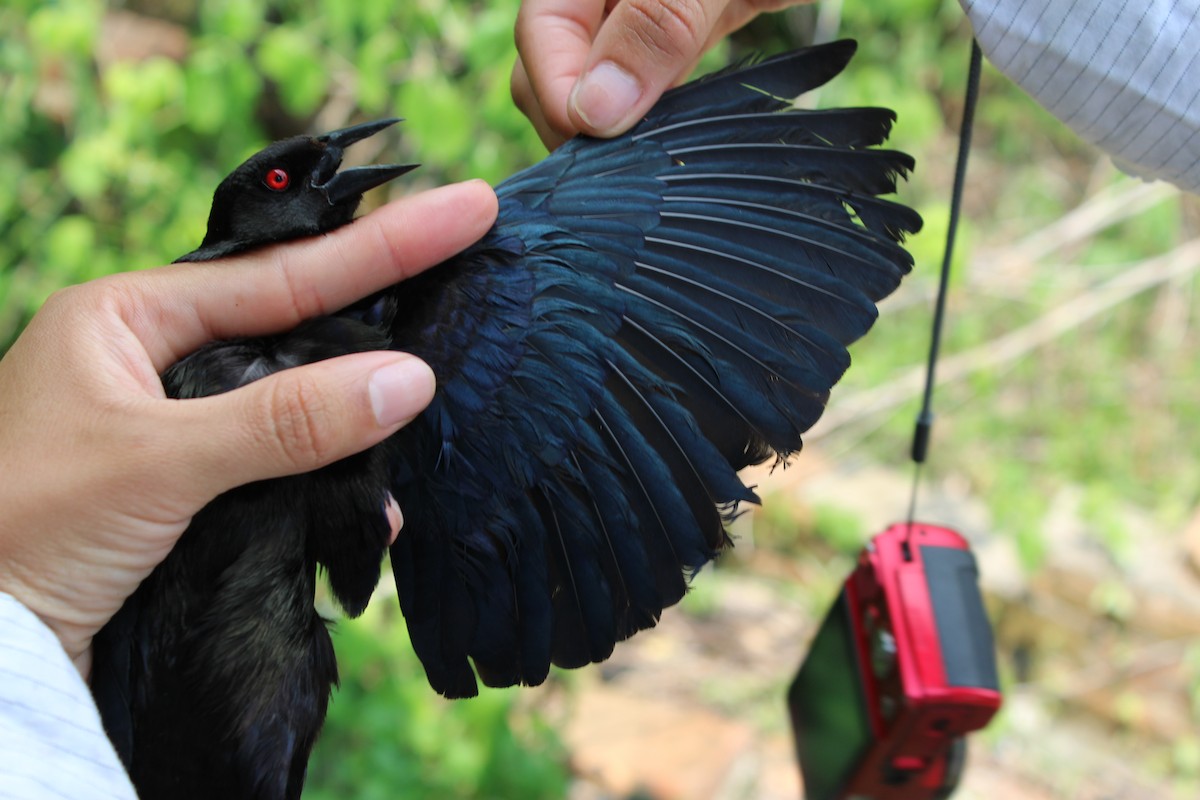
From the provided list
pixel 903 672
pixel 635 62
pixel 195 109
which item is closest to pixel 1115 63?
pixel 635 62

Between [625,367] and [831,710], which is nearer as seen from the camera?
[625,367]

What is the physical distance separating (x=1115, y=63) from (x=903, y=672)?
842mm

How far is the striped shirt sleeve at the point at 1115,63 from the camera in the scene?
4.20 feet

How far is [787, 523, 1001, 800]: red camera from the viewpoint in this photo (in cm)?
141

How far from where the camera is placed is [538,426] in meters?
1.36

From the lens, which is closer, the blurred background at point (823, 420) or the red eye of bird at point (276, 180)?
the red eye of bird at point (276, 180)

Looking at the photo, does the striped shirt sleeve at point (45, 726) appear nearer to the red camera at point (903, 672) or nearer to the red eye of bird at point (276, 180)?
the red eye of bird at point (276, 180)

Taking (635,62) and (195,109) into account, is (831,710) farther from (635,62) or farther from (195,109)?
(195,109)

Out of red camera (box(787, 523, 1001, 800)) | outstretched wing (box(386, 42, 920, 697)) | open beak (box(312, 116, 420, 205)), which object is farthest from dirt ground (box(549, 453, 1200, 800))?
open beak (box(312, 116, 420, 205))

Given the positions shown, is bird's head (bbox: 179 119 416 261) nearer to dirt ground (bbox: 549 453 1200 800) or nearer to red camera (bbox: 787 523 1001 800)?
red camera (bbox: 787 523 1001 800)

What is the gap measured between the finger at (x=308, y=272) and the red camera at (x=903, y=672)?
2.55 ft

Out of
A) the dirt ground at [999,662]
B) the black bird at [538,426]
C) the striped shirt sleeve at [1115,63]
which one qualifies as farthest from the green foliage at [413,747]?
the striped shirt sleeve at [1115,63]

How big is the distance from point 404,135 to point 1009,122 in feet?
11.6

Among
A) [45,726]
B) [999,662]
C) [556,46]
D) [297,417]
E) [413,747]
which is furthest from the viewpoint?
[999,662]
